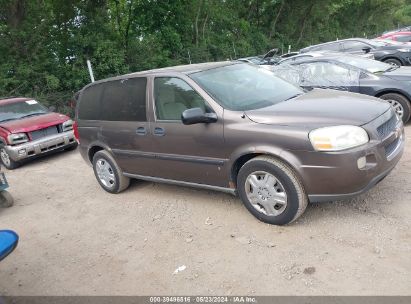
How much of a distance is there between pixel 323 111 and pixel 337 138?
1.41ft

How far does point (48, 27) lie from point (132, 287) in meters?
13.4

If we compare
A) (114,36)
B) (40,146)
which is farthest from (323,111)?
(114,36)

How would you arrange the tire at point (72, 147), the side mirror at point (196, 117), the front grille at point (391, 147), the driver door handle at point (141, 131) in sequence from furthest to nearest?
the tire at point (72, 147)
the driver door handle at point (141, 131)
the side mirror at point (196, 117)
the front grille at point (391, 147)

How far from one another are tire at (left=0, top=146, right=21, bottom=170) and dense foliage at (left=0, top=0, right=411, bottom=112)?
477cm

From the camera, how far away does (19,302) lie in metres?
3.71

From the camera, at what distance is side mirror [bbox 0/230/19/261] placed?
3033 mm

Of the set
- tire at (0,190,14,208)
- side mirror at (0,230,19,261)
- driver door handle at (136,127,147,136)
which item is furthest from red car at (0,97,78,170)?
side mirror at (0,230,19,261)

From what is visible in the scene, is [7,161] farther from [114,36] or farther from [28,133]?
[114,36]

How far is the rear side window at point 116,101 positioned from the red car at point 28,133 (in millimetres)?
3059

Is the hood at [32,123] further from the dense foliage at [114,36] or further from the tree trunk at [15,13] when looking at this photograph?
the tree trunk at [15,13]

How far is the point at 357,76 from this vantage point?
780 centimetres

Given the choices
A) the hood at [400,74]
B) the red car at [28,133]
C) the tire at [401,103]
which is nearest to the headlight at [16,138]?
the red car at [28,133]

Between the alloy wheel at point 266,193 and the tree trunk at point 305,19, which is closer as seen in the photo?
the alloy wheel at point 266,193

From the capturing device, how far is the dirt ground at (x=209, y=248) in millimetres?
3398
